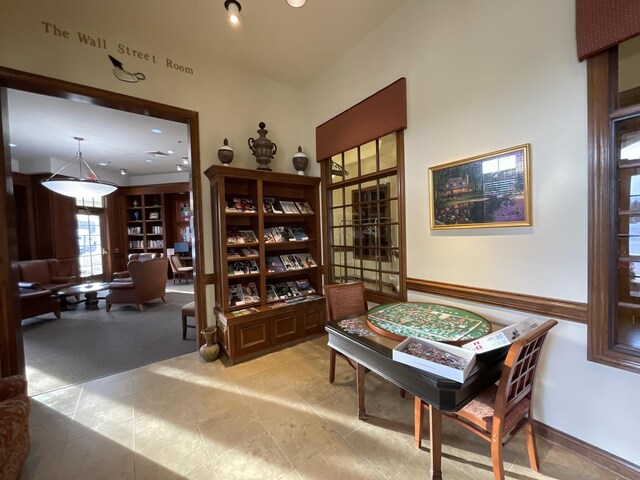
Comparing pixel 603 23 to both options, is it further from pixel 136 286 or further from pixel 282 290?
pixel 136 286

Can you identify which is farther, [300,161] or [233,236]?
[300,161]

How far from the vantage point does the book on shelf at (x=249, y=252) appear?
3.08m

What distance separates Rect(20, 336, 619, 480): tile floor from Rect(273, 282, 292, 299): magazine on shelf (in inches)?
39.3

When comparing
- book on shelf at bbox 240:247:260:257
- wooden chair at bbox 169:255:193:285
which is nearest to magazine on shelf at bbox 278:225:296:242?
book on shelf at bbox 240:247:260:257

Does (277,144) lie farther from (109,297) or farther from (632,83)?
(109,297)

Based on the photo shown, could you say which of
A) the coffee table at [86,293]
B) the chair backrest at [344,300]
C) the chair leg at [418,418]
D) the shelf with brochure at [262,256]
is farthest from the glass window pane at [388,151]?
the coffee table at [86,293]

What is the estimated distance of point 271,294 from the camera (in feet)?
10.7

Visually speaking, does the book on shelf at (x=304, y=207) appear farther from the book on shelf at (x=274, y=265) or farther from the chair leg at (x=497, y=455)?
the chair leg at (x=497, y=455)

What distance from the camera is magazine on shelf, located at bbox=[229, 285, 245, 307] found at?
2983 mm

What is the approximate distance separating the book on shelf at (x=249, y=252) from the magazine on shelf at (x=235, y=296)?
0.41 metres

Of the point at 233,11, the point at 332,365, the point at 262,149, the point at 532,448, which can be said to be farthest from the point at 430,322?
the point at 233,11

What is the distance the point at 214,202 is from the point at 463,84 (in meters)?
2.68

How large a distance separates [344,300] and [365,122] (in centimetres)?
195

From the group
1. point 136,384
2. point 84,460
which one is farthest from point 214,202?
point 84,460
